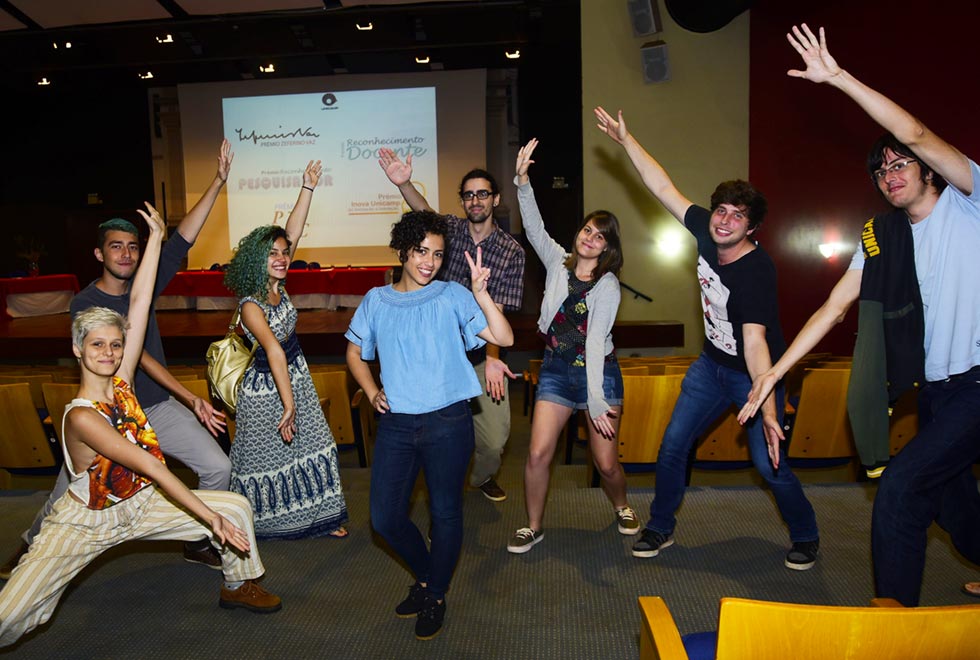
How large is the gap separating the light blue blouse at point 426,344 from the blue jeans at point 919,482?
1266mm

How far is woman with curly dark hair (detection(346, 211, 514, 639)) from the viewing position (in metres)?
2.44

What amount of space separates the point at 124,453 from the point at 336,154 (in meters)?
10.3

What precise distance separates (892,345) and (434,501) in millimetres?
1515

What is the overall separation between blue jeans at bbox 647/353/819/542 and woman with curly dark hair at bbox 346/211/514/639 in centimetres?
93

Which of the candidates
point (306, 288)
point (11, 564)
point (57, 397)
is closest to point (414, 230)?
point (11, 564)

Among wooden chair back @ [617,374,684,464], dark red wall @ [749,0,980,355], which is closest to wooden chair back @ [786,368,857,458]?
wooden chair back @ [617,374,684,464]

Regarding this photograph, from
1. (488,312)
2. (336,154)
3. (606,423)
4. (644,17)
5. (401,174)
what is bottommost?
(606,423)

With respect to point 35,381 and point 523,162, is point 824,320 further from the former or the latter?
point 35,381

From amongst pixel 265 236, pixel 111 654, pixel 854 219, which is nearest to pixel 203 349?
pixel 265 236

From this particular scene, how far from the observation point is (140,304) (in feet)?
8.46

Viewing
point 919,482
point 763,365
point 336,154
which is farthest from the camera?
point 336,154

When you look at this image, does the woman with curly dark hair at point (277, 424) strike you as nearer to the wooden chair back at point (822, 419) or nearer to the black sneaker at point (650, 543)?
the black sneaker at point (650, 543)

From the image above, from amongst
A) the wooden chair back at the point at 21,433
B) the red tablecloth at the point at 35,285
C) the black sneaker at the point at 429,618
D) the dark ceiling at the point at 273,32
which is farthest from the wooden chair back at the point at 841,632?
the red tablecloth at the point at 35,285

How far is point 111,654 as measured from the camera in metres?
2.39
